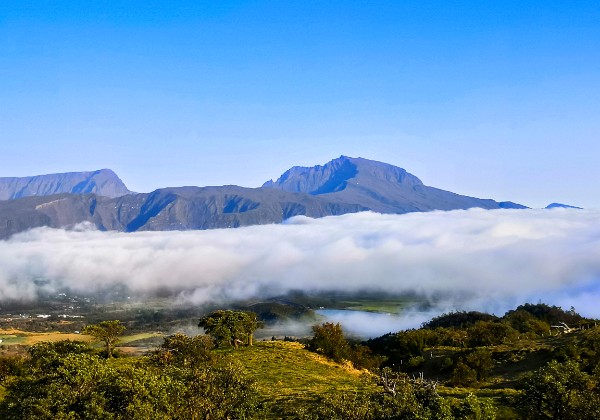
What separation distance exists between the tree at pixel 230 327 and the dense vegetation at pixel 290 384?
463 millimetres

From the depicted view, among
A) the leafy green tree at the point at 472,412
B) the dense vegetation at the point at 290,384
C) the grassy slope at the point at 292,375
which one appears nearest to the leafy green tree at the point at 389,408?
the dense vegetation at the point at 290,384

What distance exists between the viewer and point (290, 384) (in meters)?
76.9

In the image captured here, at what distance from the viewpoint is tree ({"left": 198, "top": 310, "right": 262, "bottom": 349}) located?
112m

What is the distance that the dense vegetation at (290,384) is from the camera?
125ft

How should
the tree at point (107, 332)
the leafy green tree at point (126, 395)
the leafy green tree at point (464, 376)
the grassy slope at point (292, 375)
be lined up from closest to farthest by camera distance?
the leafy green tree at point (126, 395) < the grassy slope at point (292, 375) < the leafy green tree at point (464, 376) < the tree at point (107, 332)

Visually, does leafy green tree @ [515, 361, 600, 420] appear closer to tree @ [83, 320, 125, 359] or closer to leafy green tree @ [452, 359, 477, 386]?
leafy green tree @ [452, 359, 477, 386]

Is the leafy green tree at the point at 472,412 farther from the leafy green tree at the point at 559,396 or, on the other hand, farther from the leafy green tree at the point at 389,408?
the leafy green tree at the point at 559,396

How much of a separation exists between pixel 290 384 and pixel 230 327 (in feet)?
133

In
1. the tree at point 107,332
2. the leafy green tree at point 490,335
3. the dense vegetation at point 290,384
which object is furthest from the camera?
the leafy green tree at point 490,335

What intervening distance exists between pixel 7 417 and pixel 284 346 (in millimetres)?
78019

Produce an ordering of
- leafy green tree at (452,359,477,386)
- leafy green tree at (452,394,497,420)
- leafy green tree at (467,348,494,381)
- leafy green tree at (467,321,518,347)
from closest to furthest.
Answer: leafy green tree at (452,394,497,420) < leafy green tree at (452,359,477,386) < leafy green tree at (467,348,494,381) < leafy green tree at (467,321,518,347)

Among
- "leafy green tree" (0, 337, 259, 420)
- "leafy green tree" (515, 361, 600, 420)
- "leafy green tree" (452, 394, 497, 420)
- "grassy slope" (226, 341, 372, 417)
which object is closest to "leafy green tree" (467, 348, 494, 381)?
"grassy slope" (226, 341, 372, 417)

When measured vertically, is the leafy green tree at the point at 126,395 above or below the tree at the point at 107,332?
above

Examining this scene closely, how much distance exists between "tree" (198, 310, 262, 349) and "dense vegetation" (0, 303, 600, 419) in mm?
463
